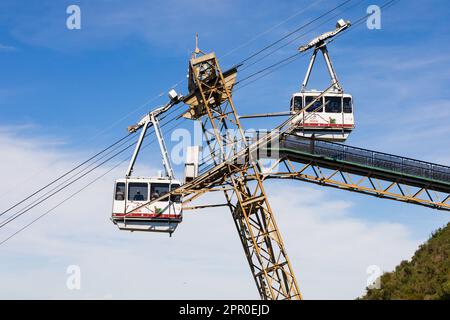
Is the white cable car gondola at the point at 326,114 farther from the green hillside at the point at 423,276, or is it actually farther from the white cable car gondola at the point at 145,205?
the green hillside at the point at 423,276

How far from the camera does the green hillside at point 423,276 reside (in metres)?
55.4

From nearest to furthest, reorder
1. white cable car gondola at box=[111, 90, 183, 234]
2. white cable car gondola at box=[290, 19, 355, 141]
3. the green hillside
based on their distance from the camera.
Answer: white cable car gondola at box=[111, 90, 183, 234] < white cable car gondola at box=[290, 19, 355, 141] < the green hillside

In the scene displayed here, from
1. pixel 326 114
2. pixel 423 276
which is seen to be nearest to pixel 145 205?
pixel 326 114

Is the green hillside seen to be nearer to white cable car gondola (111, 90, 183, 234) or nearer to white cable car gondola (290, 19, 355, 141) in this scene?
white cable car gondola (290, 19, 355, 141)

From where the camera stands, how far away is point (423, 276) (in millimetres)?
60125

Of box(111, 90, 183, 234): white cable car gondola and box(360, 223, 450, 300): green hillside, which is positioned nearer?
box(111, 90, 183, 234): white cable car gondola

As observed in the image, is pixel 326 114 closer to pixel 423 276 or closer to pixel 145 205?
pixel 145 205

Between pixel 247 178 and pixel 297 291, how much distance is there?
7657 mm

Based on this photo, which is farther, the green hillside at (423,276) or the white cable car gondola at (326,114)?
the green hillside at (423,276)

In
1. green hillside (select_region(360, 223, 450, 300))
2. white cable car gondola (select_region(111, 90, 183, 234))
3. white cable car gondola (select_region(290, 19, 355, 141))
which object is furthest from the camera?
green hillside (select_region(360, 223, 450, 300))

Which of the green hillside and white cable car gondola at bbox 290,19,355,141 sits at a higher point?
white cable car gondola at bbox 290,19,355,141

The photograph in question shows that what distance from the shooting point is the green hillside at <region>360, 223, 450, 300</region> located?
2181 inches
